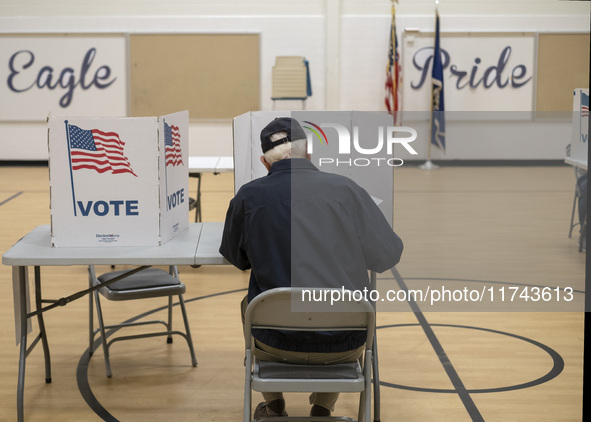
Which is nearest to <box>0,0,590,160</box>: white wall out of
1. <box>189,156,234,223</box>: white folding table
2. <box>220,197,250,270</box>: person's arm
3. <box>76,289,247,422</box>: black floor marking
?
<box>189,156,234,223</box>: white folding table

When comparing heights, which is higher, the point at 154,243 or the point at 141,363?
the point at 154,243

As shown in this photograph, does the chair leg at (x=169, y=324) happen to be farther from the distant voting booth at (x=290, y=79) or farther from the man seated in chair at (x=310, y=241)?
the distant voting booth at (x=290, y=79)

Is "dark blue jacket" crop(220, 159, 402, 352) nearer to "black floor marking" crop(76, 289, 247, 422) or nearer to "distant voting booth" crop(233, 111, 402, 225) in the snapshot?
"distant voting booth" crop(233, 111, 402, 225)

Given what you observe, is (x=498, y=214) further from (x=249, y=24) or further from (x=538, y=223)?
(x=249, y=24)

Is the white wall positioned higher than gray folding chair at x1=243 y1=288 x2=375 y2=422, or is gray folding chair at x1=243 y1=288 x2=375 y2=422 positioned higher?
the white wall

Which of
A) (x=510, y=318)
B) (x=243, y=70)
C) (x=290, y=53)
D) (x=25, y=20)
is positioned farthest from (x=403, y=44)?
(x=510, y=318)

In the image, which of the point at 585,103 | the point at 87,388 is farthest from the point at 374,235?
the point at 585,103

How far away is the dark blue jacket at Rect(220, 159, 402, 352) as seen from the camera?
88.4 inches

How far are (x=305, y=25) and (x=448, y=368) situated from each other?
303 inches

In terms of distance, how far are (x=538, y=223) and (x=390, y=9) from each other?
4.74 metres

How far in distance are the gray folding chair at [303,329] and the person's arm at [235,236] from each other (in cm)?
31

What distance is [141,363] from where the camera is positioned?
340cm

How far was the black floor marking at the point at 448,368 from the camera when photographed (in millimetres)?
2896

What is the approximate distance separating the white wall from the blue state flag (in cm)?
45
